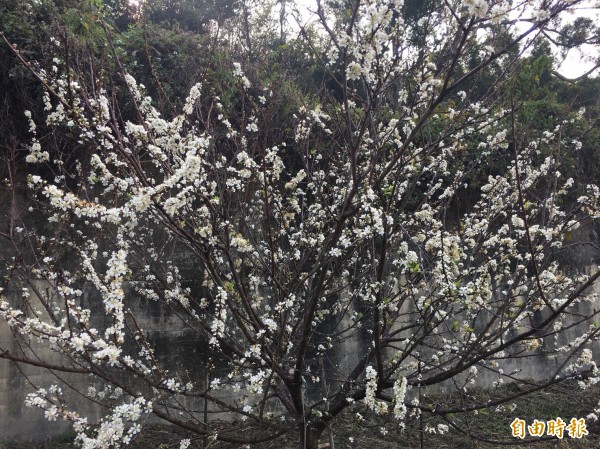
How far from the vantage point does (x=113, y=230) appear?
515 cm

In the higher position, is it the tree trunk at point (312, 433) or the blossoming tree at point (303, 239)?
the blossoming tree at point (303, 239)

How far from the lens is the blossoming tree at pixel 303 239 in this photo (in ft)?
8.72

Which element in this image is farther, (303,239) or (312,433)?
(303,239)

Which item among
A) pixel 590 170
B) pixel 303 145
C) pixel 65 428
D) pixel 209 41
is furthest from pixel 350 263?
pixel 590 170

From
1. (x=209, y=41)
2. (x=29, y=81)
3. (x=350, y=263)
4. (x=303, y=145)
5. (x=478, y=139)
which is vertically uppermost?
(x=209, y=41)

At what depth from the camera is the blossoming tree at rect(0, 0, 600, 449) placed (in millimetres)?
2658

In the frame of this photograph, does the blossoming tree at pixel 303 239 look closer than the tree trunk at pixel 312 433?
Yes

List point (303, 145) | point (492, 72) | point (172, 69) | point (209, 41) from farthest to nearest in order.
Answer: point (492, 72) → point (209, 41) → point (172, 69) → point (303, 145)

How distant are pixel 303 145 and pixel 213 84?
2164 millimetres

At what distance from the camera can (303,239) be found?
4.04 metres

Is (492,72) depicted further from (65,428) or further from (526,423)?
(65,428)

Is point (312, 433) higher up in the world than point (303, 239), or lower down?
lower down

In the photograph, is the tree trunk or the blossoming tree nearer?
the blossoming tree

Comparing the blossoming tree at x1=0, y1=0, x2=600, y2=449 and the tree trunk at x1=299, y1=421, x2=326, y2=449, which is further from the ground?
the blossoming tree at x1=0, y1=0, x2=600, y2=449
